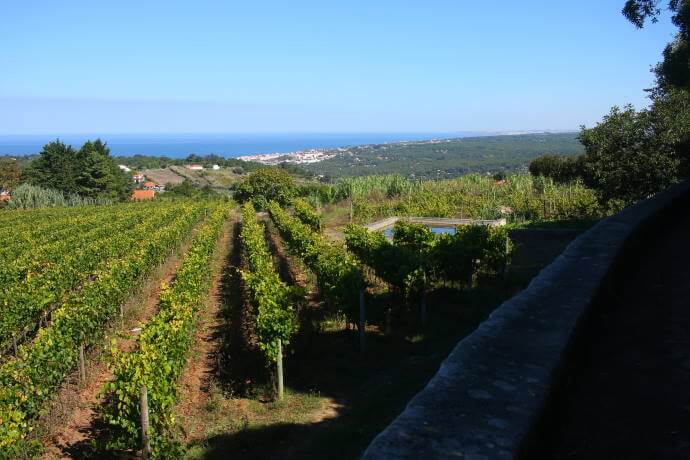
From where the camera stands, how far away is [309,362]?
1036 centimetres

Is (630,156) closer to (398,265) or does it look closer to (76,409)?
(398,265)

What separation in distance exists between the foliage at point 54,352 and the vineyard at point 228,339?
3cm

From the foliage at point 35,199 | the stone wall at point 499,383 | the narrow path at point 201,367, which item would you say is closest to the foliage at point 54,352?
the narrow path at point 201,367

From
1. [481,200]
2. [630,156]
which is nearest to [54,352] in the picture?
[630,156]

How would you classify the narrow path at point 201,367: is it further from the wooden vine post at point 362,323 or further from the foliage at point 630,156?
the foliage at point 630,156

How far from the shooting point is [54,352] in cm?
860

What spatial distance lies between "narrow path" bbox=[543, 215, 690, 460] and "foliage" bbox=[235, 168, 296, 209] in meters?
44.3

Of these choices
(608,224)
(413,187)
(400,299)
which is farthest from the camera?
(413,187)

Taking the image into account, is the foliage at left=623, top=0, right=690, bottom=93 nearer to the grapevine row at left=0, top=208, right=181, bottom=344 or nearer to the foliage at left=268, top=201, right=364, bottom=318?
the foliage at left=268, top=201, right=364, bottom=318

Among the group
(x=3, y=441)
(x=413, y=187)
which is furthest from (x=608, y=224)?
(x=413, y=187)

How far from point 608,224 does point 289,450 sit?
5.70 m

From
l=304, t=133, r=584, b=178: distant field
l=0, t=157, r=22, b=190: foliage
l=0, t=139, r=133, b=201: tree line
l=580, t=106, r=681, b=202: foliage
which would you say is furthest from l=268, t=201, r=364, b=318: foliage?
l=304, t=133, r=584, b=178: distant field

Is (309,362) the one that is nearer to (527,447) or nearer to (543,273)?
(543,273)

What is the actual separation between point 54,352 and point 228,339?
384 cm
